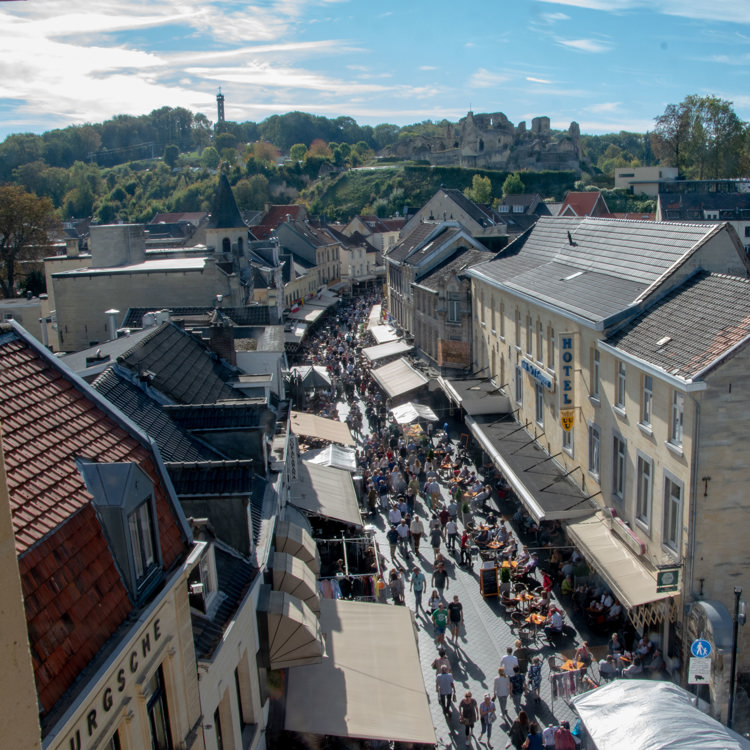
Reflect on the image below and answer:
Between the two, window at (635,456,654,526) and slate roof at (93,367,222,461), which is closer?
slate roof at (93,367,222,461)

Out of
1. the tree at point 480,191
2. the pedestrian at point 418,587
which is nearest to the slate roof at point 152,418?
the pedestrian at point 418,587

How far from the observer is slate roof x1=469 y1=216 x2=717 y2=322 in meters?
19.5

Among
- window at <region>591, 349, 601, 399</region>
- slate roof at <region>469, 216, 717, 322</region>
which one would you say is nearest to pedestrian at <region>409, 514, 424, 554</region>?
window at <region>591, 349, 601, 399</region>

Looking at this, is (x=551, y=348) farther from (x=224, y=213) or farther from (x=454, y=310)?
(x=224, y=213)

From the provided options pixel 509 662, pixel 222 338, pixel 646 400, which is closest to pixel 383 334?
pixel 222 338

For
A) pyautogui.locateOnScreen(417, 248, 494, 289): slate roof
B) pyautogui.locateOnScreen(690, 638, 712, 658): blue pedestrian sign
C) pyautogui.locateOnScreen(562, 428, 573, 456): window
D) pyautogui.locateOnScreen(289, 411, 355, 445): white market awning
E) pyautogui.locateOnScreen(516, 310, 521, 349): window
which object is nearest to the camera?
pyautogui.locateOnScreen(690, 638, 712, 658): blue pedestrian sign

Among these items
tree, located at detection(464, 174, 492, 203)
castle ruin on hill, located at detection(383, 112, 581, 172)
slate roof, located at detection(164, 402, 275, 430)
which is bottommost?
slate roof, located at detection(164, 402, 275, 430)

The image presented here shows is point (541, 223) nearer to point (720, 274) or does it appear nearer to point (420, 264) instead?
point (420, 264)

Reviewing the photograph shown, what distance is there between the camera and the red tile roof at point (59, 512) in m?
5.88

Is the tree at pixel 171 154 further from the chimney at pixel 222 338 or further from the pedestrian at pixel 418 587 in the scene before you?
the pedestrian at pixel 418 587

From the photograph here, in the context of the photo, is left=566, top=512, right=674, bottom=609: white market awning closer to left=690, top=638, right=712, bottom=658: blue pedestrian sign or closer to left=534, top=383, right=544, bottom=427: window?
left=690, top=638, right=712, bottom=658: blue pedestrian sign

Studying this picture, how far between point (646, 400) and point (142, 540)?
39.8ft

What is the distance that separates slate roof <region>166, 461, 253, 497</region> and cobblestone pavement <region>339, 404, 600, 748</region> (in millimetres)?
6127

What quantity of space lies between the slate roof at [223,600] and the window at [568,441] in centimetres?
1271
